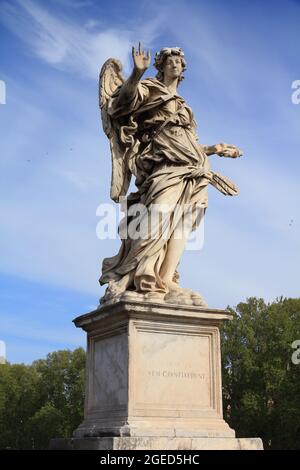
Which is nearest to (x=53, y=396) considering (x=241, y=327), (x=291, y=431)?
(x=241, y=327)

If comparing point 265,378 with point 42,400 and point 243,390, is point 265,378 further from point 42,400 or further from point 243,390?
point 42,400

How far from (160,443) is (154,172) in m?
3.87

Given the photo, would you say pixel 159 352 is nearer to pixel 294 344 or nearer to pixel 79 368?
pixel 294 344

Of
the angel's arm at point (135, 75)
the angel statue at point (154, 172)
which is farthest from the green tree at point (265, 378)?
the angel's arm at point (135, 75)

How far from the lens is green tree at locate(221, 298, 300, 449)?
116 ft

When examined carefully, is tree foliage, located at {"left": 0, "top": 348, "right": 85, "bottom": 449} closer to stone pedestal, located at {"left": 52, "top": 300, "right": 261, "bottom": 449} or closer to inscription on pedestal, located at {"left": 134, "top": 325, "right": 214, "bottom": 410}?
stone pedestal, located at {"left": 52, "top": 300, "right": 261, "bottom": 449}

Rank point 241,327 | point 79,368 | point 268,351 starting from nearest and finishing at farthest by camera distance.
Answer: point 268,351
point 241,327
point 79,368

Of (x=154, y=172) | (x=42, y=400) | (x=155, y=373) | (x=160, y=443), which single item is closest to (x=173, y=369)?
(x=155, y=373)

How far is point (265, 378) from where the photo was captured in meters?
36.8

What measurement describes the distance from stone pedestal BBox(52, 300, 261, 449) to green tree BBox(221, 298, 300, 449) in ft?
90.4

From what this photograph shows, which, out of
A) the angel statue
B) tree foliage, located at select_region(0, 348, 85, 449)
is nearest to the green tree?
tree foliage, located at select_region(0, 348, 85, 449)

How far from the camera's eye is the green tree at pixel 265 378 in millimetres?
35406

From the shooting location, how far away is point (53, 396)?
163ft

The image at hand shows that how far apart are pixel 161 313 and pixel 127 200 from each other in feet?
7.11
